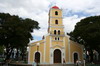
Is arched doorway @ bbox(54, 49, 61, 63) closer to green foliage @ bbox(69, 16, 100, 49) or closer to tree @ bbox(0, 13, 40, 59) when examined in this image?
green foliage @ bbox(69, 16, 100, 49)

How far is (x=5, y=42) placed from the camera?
29.1 meters

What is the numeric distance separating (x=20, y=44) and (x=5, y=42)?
3.18 meters

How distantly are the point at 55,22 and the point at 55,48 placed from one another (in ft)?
21.9

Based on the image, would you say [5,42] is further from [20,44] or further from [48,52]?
[48,52]

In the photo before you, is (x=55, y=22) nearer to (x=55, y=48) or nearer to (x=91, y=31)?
(x=55, y=48)

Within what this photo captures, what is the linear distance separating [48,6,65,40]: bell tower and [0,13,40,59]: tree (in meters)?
5.36

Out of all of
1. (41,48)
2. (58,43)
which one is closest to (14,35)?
(41,48)

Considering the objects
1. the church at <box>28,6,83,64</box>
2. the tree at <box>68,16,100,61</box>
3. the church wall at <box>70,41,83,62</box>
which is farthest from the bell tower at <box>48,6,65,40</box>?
the tree at <box>68,16,100,61</box>

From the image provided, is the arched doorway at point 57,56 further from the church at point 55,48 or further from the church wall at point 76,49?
the church wall at point 76,49

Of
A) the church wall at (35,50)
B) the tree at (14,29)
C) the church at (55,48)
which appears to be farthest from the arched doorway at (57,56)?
the tree at (14,29)

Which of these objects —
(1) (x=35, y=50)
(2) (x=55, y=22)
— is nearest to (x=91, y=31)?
(2) (x=55, y=22)

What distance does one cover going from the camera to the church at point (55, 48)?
3173 centimetres

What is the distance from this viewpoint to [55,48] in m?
32.4

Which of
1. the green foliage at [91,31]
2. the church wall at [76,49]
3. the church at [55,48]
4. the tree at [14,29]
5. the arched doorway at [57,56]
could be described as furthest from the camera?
the church wall at [76,49]
